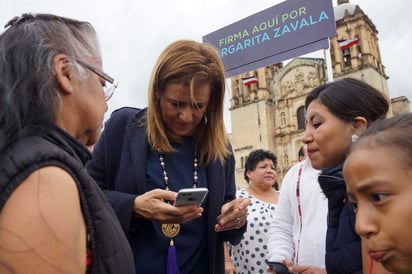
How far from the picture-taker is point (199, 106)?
1975 millimetres

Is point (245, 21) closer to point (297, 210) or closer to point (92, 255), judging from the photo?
point (297, 210)

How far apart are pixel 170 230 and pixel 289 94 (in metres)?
25.4

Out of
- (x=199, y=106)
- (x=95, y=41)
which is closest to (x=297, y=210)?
(x=199, y=106)

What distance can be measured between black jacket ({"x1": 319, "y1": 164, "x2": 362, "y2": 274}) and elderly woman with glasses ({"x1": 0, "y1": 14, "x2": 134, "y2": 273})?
909mm

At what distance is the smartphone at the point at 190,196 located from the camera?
1.60 m

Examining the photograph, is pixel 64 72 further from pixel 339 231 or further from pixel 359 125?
pixel 359 125

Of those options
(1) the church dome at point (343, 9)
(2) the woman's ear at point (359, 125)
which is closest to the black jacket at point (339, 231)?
(2) the woman's ear at point (359, 125)

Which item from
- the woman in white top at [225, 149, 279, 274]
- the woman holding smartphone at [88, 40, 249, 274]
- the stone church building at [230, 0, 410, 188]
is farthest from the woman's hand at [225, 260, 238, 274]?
the stone church building at [230, 0, 410, 188]

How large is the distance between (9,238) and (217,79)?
4.59ft

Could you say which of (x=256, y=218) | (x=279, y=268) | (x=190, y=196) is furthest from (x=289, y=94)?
(x=190, y=196)

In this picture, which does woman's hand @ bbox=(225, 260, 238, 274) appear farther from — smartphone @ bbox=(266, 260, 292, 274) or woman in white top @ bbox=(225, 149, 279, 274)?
smartphone @ bbox=(266, 260, 292, 274)

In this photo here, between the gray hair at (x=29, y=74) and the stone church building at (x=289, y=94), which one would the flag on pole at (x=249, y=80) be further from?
the gray hair at (x=29, y=74)

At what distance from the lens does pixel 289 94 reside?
1038 inches

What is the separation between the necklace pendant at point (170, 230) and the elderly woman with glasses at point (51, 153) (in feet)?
2.28
